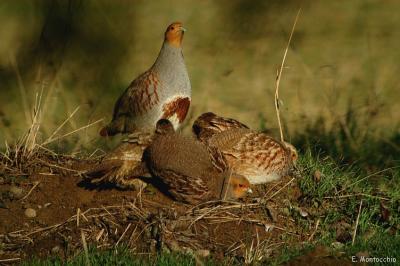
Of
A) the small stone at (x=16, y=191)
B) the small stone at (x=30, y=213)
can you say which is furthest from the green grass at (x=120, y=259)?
the small stone at (x=16, y=191)

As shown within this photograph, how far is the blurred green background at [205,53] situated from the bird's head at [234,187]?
10.1ft

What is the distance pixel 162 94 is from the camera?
26.3ft

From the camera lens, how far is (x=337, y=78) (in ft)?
32.5

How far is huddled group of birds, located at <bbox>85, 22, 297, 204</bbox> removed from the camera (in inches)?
253

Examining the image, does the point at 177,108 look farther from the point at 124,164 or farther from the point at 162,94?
the point at 124,164

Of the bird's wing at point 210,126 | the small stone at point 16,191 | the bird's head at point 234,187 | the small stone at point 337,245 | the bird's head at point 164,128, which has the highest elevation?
the bird's head at point 164,128

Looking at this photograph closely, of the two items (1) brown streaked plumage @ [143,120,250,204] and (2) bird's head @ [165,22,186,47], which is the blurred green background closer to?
(2) bird's head @ [165,22,186,47]

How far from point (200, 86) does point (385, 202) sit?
381 centimetres

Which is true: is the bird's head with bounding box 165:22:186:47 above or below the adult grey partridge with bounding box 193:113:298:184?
above

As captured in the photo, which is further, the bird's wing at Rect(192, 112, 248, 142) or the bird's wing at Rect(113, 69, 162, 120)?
the bird's wing at Rect(113, 69, 162, 120)

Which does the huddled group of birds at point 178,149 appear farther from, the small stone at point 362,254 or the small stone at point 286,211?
the small stone at point 362,254

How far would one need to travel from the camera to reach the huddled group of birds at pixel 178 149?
641 cm

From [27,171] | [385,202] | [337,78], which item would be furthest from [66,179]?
[337,78]

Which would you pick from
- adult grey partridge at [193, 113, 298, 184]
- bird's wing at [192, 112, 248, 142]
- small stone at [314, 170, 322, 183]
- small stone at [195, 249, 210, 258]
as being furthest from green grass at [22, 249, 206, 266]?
bird's wing at [192, 112, 248, 142]
